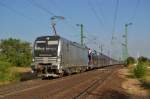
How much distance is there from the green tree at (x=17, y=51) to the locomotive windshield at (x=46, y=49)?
29975 millimetres

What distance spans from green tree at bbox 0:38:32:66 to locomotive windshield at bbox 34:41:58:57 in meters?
30.0

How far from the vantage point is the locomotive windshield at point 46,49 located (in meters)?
31.6

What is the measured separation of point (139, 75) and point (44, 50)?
1263 centimetres

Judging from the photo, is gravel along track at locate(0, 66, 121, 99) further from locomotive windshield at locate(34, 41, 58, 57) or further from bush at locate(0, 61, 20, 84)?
locomotive windshield at locate(34, 41, 58, 57)

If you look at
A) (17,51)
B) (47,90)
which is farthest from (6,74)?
(17,51)

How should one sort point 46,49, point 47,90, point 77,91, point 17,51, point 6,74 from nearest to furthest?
point 77,91, point 47,90, point 6,74, point 46,49, point 17,51

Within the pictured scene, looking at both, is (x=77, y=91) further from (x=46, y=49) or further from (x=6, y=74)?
(x=6, y=74)

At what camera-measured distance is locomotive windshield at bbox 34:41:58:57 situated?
104 feet

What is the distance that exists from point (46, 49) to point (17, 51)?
45287 millimetres

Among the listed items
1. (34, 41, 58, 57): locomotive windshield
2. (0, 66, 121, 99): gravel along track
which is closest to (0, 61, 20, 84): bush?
(34, 41, 58, 57): locomotive windshield

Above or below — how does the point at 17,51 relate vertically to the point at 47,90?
above

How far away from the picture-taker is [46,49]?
3186 cm

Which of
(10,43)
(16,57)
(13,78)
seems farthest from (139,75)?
(10,43)

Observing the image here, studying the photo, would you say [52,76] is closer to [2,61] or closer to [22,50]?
[2,61]
